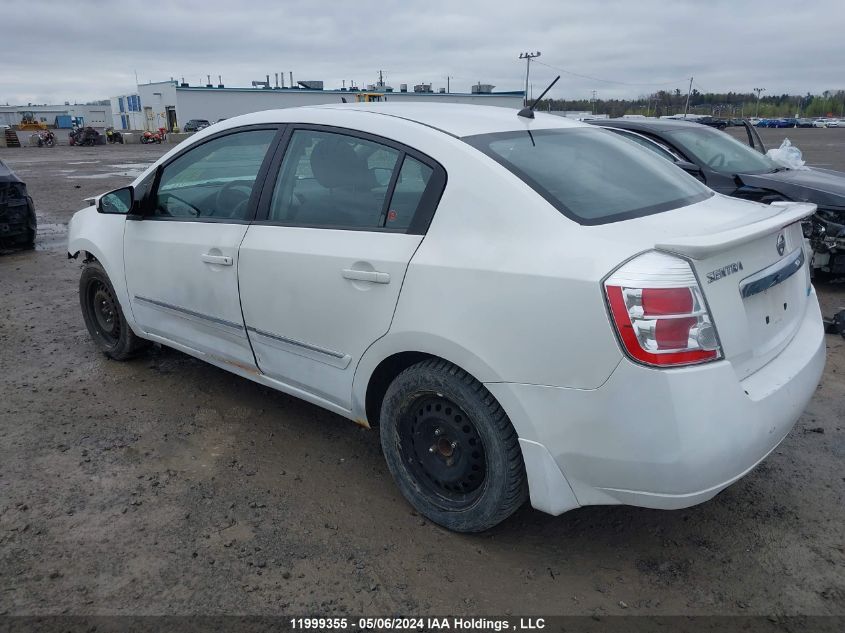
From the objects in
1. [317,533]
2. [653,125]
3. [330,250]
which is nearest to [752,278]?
[330,250]

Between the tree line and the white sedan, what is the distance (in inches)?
3354

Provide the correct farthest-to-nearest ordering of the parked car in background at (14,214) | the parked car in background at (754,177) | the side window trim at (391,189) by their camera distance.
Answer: the parked car in background at (14,214) < the parked car in background at (754,177) < the side window trim at (391,189)

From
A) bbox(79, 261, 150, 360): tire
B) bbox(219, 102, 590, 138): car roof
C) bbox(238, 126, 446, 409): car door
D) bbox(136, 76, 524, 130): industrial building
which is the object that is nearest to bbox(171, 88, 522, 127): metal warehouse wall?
bbox(136, 76, 524, 130): industrial building

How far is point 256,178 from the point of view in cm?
351

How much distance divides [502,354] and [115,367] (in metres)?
3.44

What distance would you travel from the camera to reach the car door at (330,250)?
283 cm

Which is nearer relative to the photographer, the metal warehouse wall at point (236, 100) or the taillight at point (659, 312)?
the taillight at point (659, 312)

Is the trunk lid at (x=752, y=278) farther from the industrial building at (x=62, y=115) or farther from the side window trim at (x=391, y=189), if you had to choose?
the industrial building at (x=62, y=115)

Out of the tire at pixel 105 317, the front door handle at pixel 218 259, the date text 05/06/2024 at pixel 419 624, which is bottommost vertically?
the date text 05/06/2024 at pixel 419 624

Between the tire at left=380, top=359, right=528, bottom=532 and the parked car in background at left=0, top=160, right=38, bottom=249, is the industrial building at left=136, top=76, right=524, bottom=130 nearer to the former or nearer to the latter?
the parked car in background at left=0, top=160, right=38, bottom=249

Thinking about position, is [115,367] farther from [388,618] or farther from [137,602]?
[388,618]

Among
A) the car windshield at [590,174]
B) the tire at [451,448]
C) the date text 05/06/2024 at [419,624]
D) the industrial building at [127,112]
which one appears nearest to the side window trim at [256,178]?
the car windshield at [590,174]

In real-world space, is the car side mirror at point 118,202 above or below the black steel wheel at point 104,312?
above

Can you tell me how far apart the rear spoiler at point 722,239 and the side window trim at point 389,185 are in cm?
91
